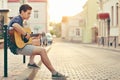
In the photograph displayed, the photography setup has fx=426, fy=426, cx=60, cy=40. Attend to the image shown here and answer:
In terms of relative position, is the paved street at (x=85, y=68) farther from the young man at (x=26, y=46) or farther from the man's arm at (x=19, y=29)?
the man's arm at (x=19, y=29)

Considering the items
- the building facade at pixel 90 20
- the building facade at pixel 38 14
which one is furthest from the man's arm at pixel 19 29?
the building facade at pixel 90 20

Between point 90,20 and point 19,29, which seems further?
point 90,20

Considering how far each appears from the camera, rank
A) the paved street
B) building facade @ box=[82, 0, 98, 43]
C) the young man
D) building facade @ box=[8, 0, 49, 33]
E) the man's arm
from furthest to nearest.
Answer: building facade @ box=[82, 0, 98, 43]
building facade @ box=[8, 0, 49, 33]
the paved street
the young man
the man's arm

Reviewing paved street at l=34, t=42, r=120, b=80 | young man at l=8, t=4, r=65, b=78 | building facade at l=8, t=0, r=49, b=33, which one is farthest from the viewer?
building facade at l=8, t=0, r=49, b=33

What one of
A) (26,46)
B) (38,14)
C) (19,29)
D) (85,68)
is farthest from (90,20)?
(19,29)

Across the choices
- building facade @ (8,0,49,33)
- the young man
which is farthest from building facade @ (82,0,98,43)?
the young man

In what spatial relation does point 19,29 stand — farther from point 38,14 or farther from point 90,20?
point 90,20

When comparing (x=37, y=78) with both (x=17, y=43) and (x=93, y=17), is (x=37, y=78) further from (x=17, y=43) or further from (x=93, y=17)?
(x=93, y=17)

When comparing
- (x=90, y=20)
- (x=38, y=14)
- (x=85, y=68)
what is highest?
(x=38, y=14)

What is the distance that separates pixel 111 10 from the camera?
55.9 metres

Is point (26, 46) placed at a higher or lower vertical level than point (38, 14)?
lower

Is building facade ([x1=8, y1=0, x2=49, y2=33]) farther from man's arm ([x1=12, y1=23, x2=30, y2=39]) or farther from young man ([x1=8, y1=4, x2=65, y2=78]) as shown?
man's arm ([x1=12, y1=23, x2=30, y2=39])

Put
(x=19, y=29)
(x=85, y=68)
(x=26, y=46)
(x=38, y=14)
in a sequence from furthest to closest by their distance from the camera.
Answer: (x=38, y=14) < (x=85, y=68) < (x=26, y=46) < (x=19, y=29)

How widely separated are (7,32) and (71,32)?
11878 cm
